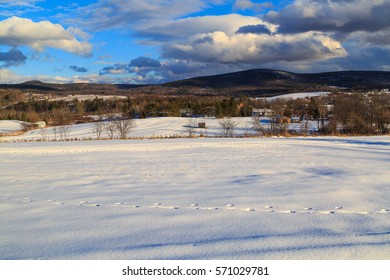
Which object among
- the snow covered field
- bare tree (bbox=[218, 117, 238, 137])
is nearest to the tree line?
bare tree (bbox=[218, 117, 238, 137])

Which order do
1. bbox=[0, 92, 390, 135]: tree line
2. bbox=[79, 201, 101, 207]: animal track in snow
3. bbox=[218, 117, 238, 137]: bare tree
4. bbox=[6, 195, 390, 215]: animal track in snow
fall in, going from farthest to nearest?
bbox=[218, 117, 238, 137]: bare tree
bbox=[0, 92, 390, 135]: tree line
bbox=[79, 201, 101, 207]: animal track in snow
bbox=[6, 195, 390, 215]: animal track in snow

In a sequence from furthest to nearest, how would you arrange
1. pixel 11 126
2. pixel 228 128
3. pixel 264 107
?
1. pixel 264 107
2. pixel 11 126
3. pixel 228 128


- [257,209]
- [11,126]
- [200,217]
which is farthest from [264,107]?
[200,217]

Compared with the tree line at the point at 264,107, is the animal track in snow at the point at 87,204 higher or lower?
lower

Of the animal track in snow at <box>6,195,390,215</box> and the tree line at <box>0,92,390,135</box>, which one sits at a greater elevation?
the tree line at <box>0,92,390,135</box>

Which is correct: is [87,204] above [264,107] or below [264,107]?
below

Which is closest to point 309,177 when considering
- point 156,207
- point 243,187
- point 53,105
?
point 243,187

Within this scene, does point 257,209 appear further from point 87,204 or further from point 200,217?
point 87,204

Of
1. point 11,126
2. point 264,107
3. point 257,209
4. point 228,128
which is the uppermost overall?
point 264,107

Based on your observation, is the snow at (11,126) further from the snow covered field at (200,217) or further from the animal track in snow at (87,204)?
the animal track in snow at (87,204)

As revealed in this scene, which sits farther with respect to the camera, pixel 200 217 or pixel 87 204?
pixel 87 204

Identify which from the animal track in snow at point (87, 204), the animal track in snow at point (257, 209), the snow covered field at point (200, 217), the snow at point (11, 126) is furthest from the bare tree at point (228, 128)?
the snow at point (11, 126)

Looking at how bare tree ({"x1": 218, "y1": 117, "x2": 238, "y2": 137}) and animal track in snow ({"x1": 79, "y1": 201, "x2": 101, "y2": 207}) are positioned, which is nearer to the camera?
animal track in snow ({"x1": 79, "y1": 201, "x2": 101, "y2": 207})

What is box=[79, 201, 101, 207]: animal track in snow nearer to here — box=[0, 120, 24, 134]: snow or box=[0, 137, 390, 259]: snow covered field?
box=[0, 137, 390, 259]: snow covered field
